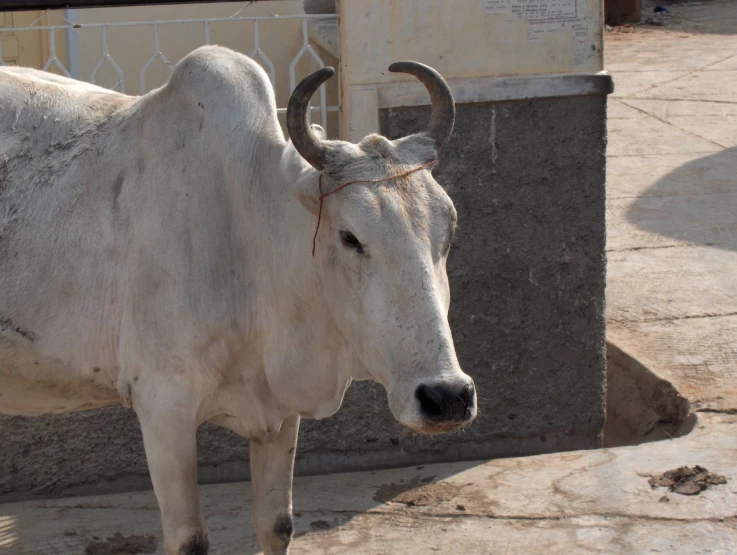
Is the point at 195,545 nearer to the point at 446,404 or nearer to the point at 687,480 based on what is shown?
the point at 446,404

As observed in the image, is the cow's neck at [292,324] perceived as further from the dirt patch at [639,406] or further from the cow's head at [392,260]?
the dirt patch at [639,406]

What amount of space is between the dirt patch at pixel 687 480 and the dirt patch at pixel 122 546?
1969 mm

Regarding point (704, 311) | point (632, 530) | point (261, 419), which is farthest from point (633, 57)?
point (261, 419)

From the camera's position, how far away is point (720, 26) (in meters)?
13.2

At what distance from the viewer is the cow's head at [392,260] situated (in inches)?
110

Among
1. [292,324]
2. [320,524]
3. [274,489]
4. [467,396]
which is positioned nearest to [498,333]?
[320,524]

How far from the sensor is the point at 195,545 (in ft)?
11.1

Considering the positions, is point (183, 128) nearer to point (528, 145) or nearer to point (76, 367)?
point (76, 367)

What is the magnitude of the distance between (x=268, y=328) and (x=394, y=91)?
5.04 feet

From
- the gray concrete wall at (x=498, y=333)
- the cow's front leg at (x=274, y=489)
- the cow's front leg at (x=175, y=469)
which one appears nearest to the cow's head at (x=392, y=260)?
the cow's front leg at (x=175, y=469)

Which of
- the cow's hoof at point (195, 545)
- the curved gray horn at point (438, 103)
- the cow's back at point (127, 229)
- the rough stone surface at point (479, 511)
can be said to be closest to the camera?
the curved gray horn at point (438, 103)

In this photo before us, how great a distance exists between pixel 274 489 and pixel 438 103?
1.42 metres

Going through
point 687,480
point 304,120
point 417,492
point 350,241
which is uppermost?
point 304,120

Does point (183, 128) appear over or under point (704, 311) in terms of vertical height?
over
